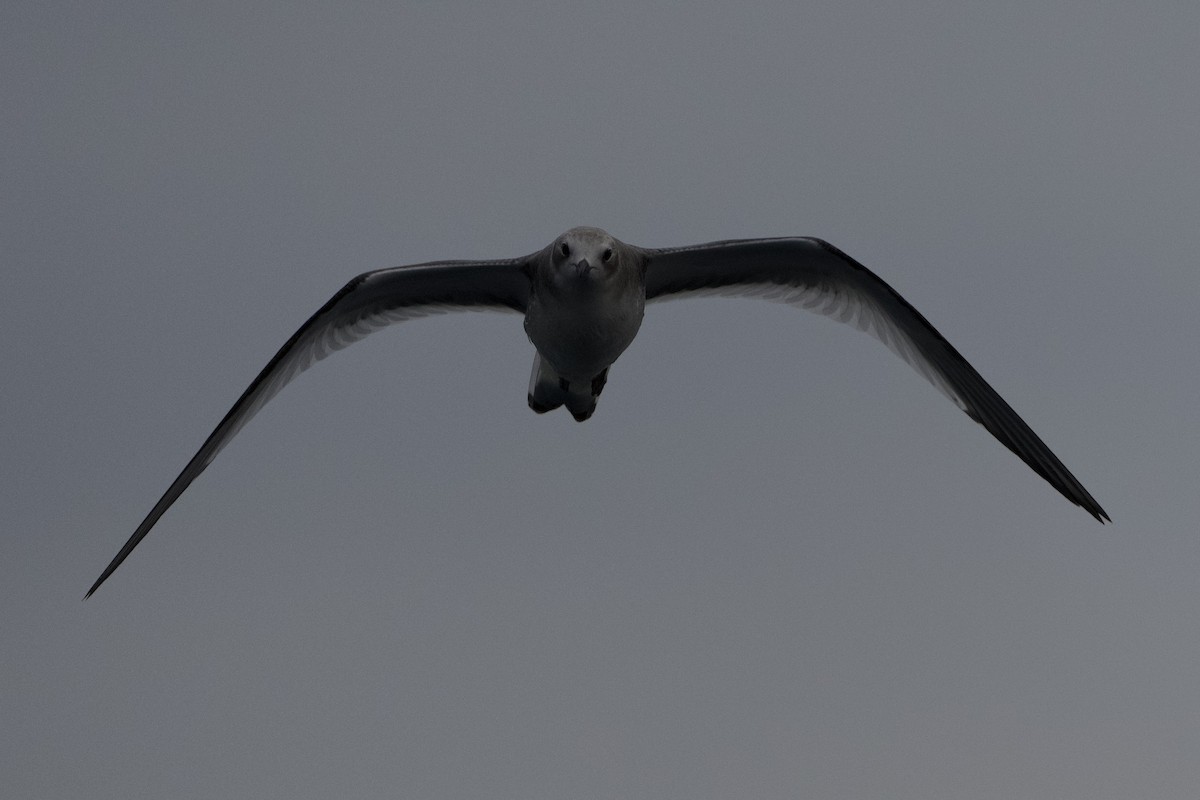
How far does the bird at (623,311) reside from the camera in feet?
35.6

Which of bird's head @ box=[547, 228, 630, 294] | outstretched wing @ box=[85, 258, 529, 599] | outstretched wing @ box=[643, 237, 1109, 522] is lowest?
outstretched wing @ box=[85, 258, 529, 599]

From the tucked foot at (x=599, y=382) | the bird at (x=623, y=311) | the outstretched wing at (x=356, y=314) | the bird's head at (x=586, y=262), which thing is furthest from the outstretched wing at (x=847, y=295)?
the outstretched wing at (x=356, y=314)

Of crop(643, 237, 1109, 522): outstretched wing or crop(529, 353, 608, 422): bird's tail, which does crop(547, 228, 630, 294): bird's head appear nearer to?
crop(643, 237, 1109, 522): outstretched wing

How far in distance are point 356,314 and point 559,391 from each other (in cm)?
236

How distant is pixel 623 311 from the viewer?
34.2ft

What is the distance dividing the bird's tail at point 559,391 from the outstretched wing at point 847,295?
1203 millimetres

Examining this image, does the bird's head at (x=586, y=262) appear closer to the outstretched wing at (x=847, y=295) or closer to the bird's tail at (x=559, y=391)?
the outstretched wing at (x=847, y=295)

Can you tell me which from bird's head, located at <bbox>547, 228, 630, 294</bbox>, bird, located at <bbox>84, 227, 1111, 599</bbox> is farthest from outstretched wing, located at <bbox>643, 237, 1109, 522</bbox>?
bird's head, located at <bbox>547, 228, 630, 294</bbox>

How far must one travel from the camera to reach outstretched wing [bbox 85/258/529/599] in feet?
38.3

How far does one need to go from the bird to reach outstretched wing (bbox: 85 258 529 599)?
1 cm

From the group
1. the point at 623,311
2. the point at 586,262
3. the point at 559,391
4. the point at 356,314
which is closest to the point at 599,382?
the point at 559,391

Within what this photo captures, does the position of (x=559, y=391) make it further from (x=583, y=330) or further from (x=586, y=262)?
(x=586, y=262)

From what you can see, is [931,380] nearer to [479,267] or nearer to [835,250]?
[835,250]

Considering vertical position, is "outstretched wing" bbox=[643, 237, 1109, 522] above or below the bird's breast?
above
